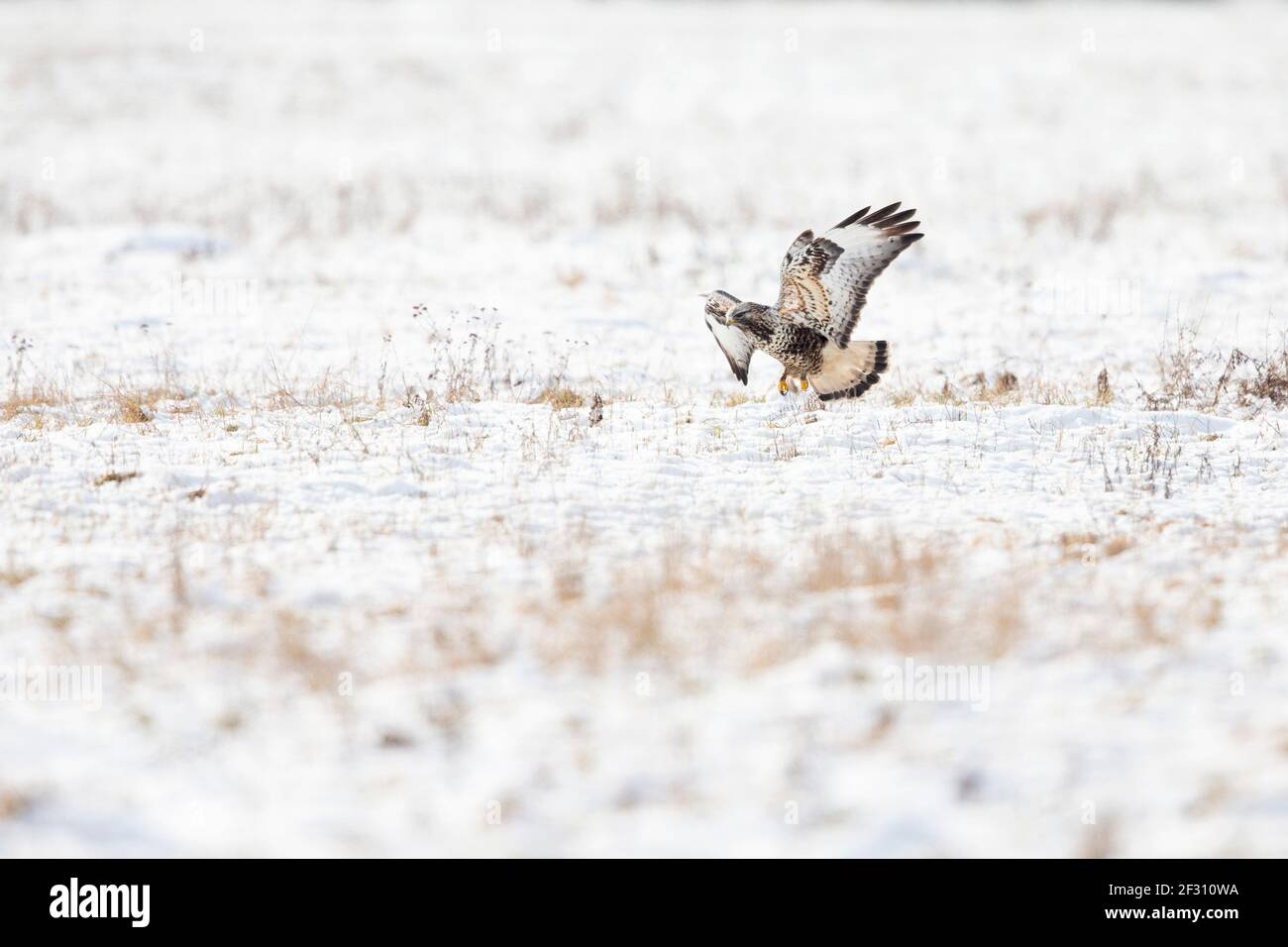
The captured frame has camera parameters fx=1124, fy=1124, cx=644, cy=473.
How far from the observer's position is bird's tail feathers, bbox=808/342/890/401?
9094 millimetres

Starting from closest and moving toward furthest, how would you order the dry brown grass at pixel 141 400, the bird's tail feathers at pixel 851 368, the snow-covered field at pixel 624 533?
the snow-covered field at pixel 624 533
the bird's tail feathers at pixel 851 368
the dry brown grass at pixel 141 400

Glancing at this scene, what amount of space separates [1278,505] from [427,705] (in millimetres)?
5583

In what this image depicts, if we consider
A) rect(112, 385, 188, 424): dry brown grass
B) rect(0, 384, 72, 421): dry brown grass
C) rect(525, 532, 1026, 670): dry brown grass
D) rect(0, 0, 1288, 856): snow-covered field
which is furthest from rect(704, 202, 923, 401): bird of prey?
rect(0, 384, 72, 421): dry brown grass

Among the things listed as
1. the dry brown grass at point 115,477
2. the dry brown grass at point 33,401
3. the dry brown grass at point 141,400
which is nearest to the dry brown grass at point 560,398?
the dry brown grass at point 141,400

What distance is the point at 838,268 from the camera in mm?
8656

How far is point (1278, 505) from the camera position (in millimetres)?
7211

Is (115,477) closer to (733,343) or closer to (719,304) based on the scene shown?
(719,304)

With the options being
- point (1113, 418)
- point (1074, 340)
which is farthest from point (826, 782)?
point (1074, 340)
